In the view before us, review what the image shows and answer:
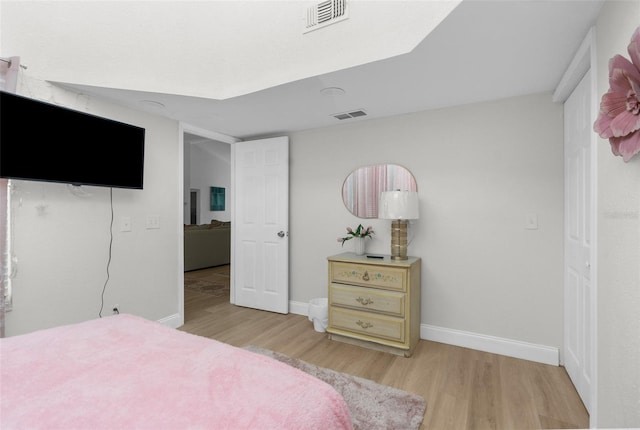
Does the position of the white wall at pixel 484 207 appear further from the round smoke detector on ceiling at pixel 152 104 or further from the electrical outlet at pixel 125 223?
the electrical outlet at pixel 125 223

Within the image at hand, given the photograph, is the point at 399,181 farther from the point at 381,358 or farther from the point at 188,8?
the point at 188,8

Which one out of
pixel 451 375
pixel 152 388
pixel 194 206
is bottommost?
pixel 451 375

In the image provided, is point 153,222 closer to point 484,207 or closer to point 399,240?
point 399,240

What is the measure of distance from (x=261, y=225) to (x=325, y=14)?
2435 mm

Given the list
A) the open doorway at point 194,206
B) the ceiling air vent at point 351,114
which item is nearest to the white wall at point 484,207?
the ceiling air vent at point 351,114

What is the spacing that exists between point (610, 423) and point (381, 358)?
1.43 meters

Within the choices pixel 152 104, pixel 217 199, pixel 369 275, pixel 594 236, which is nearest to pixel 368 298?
pixel 369 275

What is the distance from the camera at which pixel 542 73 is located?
212 centimetres

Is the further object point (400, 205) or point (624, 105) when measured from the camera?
point (400, 205)

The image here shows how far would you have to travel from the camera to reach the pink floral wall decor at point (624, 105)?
96 centimetres

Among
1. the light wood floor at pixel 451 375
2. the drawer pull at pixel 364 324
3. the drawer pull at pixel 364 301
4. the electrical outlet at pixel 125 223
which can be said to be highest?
the electrical outlet at pixel 125 223

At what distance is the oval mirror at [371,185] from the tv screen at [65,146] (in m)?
2.06

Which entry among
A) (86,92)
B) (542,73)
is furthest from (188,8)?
(542,73)

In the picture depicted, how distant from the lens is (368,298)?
2.68 metres
